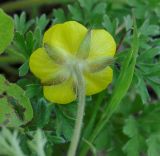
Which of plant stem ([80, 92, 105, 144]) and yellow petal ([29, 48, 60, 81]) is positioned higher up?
yellow petal ([29, 48, 60, 81])

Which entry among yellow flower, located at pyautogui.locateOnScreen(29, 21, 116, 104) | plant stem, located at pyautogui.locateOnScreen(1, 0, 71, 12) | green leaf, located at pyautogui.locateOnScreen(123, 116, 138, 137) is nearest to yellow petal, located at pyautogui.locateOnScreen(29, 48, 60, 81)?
yellow flower, located at pyautogui.locateOnScreen(29, 21, 116, 104)

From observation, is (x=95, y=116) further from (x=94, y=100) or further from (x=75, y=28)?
(x=75, y=28)

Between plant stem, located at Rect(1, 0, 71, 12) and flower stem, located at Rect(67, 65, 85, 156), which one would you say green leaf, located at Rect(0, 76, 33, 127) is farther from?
plant stem, located at Rect(1, 0, 71, 12)

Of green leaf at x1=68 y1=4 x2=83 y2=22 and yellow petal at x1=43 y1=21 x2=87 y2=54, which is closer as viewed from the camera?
yellow petal at x1=43 y1=21 x2=87 y2=54

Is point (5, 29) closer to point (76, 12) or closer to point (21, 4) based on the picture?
point (76, 12)

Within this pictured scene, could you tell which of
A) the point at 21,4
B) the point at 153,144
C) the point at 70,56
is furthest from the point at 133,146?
the point at 21,4
